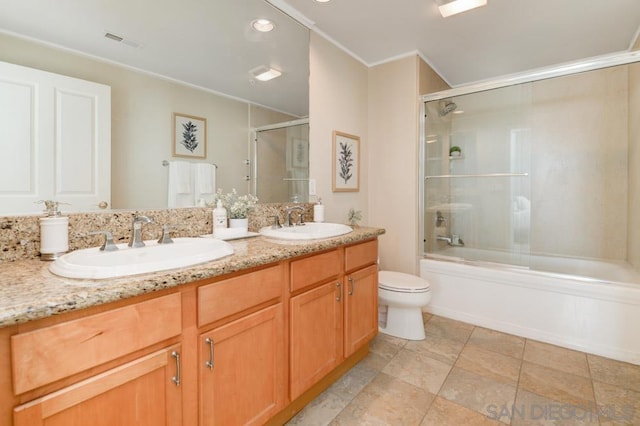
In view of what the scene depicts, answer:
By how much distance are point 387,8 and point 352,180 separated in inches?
52.7

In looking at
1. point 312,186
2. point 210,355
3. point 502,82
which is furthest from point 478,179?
point 210,355

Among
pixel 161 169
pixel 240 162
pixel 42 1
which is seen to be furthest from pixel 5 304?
pixel 240 162

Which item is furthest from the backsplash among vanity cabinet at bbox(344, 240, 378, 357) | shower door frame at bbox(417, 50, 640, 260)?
shower door frame at bbox(417, 50, 640, 260)

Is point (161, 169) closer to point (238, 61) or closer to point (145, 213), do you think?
point (145, 213)

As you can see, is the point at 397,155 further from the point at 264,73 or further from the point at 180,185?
the point at 180,185

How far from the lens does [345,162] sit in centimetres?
273

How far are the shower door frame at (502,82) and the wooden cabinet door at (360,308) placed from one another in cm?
107

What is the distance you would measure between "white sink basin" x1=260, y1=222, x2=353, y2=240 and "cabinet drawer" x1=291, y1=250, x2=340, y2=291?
12cm

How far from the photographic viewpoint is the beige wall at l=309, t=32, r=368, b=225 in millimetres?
2398

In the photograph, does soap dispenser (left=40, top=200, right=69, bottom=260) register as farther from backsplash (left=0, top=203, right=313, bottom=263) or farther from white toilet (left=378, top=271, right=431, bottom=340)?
white toilet (left=378, top=271, right=431, bottom=340)

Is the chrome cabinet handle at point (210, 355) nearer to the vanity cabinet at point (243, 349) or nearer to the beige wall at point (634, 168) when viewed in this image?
the vanity cabinet at point (243, 349)

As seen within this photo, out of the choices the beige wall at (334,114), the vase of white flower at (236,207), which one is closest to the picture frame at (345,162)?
the beige wall at (334,114)

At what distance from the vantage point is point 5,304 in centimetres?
67

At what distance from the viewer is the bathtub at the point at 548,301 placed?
2.04 meters
